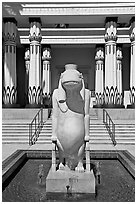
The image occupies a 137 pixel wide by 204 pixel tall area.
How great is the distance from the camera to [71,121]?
14.9ft

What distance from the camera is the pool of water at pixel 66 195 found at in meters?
4.25

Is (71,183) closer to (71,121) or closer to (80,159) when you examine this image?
(80,159)

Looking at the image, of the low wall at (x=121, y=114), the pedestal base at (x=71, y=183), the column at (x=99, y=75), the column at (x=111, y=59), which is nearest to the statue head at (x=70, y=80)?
the pedestal base at (x=71, y=183)

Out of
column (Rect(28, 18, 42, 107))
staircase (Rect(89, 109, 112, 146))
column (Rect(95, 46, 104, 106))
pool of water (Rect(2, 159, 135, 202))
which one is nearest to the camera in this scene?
pool of water (Rect(2, 159, 135, 202))

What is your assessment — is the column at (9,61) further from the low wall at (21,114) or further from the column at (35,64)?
the low wall at (21,114)

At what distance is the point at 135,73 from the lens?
15250 mm

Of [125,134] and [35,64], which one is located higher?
[35,64]

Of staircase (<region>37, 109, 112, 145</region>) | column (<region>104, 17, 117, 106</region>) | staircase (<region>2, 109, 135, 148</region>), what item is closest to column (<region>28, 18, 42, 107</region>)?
staircase (<region>37, 109, 112, 145</region>)

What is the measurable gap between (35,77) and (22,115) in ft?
9.51

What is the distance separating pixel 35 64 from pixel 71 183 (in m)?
12.2

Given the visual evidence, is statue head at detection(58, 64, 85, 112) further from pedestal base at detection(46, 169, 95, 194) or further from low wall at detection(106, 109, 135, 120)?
low wall at detection(106, 109, 135, 120)

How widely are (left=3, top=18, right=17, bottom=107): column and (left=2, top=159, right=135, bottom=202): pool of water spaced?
10.2 metres

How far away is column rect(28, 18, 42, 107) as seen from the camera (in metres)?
15.3

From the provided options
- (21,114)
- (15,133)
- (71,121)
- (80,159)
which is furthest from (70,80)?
(21,114)
